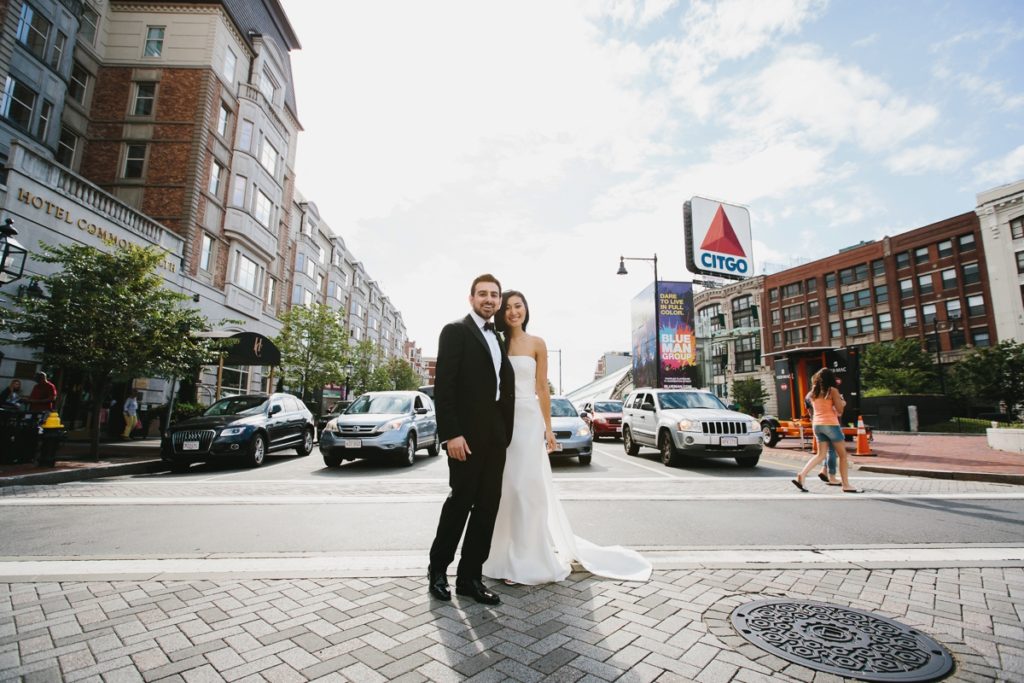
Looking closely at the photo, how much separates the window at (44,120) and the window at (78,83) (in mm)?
3205

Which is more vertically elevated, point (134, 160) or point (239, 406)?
point (134, 160)

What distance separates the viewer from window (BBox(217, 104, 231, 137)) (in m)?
22.8

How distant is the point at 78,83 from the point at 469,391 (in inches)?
1124

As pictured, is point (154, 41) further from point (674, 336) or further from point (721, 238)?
point (721, 238)

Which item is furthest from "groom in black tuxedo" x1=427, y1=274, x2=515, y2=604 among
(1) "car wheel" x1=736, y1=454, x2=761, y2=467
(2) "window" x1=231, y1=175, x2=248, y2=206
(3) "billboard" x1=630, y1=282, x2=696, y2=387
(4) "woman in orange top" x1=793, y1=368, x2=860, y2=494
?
(2) "window" x1=231, y1=175, x2=248, y2=206

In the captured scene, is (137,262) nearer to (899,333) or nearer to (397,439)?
(397,439)

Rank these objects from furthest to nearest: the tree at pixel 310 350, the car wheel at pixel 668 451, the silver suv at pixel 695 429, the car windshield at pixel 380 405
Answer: the tree at pixel 310 350, the car windshield at pixel 380 405, the car wheel at pixel 668 451, the silver suv at pixel 695 429

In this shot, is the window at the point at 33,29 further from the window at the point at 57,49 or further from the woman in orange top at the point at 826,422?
the woman in orange top at the point at 826,422

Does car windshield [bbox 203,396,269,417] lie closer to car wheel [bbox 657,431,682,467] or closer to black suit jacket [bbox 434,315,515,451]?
car wheel [bbox 657,431,682,467]

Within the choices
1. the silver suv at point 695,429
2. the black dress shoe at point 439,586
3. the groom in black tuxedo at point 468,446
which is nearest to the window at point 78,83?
the silver suv at point 695,429

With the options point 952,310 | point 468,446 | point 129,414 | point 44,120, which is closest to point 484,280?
point 468,446

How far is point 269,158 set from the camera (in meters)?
26.1

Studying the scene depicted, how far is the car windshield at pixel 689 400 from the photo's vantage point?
440 inches

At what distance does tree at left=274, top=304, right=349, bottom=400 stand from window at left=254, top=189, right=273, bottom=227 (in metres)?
4.99
